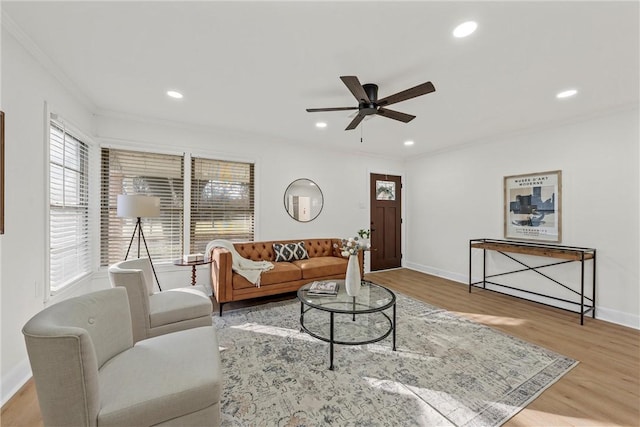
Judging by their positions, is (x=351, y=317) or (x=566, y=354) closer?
(x=566, y=354)

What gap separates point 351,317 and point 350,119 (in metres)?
2.60

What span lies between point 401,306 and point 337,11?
3353 mm

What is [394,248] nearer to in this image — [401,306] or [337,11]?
[401,306]

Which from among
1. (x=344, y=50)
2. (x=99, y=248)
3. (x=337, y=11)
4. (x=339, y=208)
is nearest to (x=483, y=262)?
(x=339, y=208)

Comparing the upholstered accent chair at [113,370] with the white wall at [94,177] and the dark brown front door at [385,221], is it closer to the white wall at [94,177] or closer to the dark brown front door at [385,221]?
the white wall at [94,177]

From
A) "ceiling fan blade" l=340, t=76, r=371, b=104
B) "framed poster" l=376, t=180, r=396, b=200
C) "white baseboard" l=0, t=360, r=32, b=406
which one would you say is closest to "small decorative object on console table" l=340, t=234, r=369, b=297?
"ceiling fan blade" l=340, t=76, r=371, b=104

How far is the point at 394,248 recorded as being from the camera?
5973mm

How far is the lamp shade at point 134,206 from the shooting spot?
302 cm

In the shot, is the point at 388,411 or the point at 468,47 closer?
the point at 388,411

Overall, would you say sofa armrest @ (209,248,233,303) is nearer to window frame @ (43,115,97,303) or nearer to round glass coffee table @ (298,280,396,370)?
round glass coffee table @ (298,280,396,370)

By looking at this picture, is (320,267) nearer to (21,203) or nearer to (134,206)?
(134,206)

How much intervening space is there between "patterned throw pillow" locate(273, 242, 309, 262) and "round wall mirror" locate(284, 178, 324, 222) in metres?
0.60

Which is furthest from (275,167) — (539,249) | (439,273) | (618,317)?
(618,317)

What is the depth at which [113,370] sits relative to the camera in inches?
53.7
